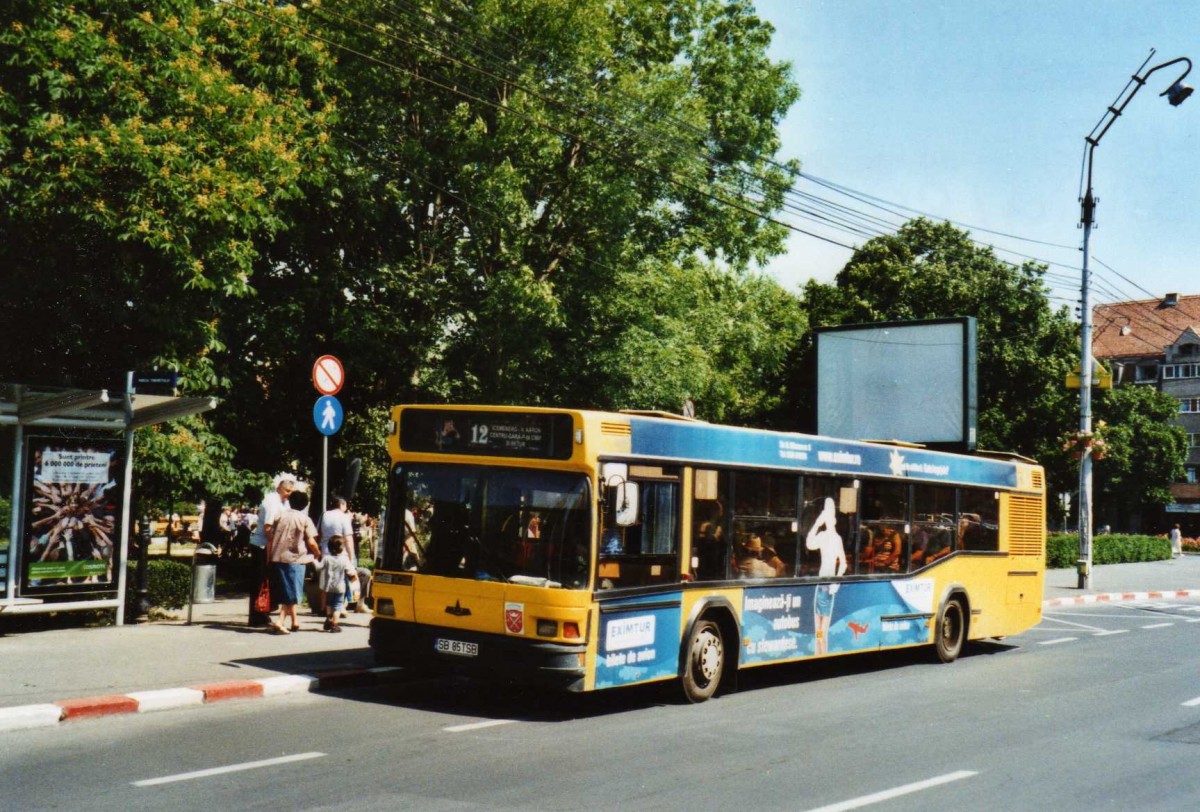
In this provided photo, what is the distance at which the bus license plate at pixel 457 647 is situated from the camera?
32.8 ft

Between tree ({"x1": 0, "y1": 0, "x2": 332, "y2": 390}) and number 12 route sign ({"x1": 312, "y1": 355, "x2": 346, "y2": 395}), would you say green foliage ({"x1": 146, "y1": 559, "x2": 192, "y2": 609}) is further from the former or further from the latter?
number 12 route sign ({"x1": 312, "y1": 355, "x2": 346, "y2": 395})

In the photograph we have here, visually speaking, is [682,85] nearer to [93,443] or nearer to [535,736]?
[93,443]

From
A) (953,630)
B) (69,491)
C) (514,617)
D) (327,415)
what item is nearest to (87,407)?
(69,491)

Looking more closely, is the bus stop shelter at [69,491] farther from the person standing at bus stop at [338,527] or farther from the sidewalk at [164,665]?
the person standing at bus stop at [338,527]

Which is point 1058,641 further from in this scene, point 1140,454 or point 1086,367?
point 1140,454

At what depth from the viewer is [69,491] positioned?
14039 millimetres

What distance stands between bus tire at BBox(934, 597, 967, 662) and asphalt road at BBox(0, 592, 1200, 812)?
2298 mm

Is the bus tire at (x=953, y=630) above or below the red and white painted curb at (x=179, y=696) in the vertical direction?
above

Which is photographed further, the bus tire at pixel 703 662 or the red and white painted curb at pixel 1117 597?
the red and white painted curb at pixel 1117 597

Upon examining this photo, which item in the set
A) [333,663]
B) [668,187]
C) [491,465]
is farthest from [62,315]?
[668,187]

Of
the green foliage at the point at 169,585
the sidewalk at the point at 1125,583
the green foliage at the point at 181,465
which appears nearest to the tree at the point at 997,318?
the sidewalk at the point at 1125,583

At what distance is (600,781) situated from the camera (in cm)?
762

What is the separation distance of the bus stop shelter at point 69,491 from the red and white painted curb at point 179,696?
4.01 metres

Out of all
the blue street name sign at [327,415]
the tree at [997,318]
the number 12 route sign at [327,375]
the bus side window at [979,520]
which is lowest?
the bus side window at [979,520]
